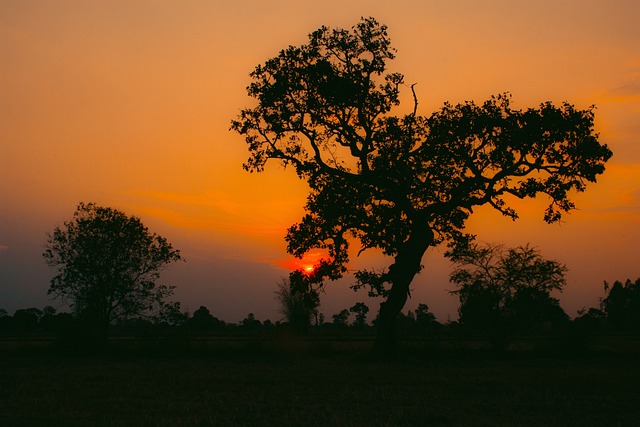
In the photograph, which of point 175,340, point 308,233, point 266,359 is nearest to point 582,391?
point 308,233

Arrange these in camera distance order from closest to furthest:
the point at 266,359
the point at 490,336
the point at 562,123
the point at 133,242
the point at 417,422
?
the point at 417,422, the point at 562,123, the point at 266,359, the point at 490,336, the point at 133,242

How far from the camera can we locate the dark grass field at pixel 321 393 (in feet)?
57.9

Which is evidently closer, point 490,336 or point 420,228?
point 420,228

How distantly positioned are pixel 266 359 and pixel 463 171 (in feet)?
55.7

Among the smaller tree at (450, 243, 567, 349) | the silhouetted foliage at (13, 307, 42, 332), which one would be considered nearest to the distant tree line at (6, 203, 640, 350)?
the smaller tree at (450, 243, 567, 349)

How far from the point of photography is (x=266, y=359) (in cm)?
4291

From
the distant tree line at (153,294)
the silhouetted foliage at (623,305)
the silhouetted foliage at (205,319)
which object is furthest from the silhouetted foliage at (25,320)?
the silhouetted foliage at (623,305)

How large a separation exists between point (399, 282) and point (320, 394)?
57.4 feet

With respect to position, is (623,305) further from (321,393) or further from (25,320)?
(321,393)

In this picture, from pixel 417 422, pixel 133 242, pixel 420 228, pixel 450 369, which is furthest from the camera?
pixel 133 242

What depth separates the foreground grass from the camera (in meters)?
17.6

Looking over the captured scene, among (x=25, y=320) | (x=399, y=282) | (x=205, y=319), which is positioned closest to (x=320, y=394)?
(x=399, y=282)

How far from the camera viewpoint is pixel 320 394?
23.0m

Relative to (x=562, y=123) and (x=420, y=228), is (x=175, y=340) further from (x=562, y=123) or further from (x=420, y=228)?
(x=562, y=123)
